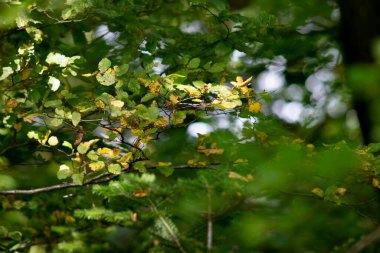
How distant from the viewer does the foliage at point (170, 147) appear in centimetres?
160

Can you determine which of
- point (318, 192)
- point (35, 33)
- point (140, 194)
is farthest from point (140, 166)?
point (35, 33)

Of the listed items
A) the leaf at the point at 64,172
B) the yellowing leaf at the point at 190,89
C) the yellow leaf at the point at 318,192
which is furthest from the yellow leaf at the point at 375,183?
the leaf at the point at 64,172

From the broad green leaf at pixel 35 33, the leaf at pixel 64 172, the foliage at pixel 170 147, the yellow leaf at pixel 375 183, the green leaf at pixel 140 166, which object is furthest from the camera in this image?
the broad green leaf at pixel 35 33

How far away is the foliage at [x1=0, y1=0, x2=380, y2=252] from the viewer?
1.60 metres

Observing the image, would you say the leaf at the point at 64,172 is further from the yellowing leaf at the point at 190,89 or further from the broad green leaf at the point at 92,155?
the yellowing leaf at the point at 190,89

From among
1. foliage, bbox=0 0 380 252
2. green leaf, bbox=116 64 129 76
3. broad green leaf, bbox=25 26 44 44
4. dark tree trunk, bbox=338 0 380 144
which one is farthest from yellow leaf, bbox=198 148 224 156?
dark tree trunk, bbox=338 0 380 144

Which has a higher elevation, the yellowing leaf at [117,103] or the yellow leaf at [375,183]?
the yellowing leaf at [117,103]

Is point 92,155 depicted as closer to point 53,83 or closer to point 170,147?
point 53,83

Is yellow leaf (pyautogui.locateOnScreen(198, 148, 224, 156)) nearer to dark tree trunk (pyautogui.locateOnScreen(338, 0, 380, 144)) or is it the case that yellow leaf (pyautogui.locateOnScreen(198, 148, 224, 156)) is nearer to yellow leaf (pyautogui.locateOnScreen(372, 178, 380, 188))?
yellow leaf (pyautogui.locateOnScreen(372, 178, 380, 188))

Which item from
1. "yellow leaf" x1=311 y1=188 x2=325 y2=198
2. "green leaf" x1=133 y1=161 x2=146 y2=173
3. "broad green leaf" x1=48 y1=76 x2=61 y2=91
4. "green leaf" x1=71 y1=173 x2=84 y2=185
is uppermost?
"yellow leaf" x1=311 y1=188 x2=325 y2=198

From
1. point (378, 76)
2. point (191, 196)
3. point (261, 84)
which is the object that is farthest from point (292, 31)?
point (378, 76)

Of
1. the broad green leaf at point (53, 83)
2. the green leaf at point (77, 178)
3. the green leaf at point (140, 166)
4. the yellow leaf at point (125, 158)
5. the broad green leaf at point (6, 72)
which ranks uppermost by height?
the broad green leaf at point (53, 83)

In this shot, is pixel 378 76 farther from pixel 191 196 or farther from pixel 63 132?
pixel 63 132

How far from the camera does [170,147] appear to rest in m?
3.93
